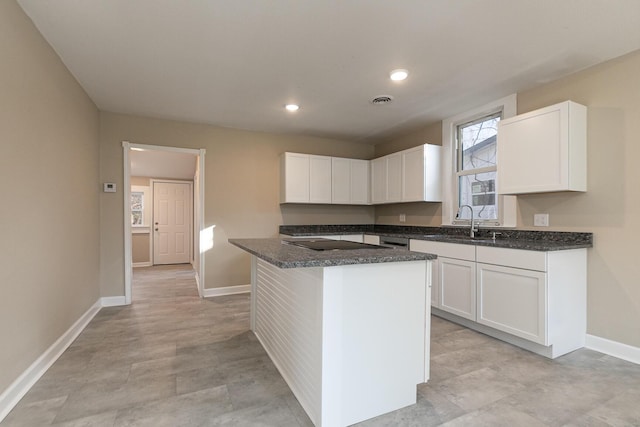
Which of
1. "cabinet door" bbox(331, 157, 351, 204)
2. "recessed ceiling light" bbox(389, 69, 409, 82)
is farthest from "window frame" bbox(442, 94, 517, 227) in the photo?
"cabinet door" bbox(331, 157, 351, 204)

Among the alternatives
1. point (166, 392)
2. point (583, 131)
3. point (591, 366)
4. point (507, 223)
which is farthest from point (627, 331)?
point (166, 392)

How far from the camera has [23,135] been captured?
191 cm

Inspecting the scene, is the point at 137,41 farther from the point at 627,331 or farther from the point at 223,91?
the point at 627,331

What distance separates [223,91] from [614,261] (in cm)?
371

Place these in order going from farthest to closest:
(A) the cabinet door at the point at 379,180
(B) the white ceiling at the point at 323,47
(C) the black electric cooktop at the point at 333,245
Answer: (A) the cabinet door at the point at 379,180
(C) the black electric cooktop at the point at 333,245
(B) the white ceiling at the point at 323,47

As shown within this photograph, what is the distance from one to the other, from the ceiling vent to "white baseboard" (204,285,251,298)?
118 inches

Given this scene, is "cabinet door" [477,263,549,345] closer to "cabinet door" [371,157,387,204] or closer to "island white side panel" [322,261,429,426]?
"island white side panel" [322,261,429,426]

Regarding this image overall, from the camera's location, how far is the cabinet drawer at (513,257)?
7.70 feet

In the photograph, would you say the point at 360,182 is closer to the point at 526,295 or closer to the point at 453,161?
the point at 453,161

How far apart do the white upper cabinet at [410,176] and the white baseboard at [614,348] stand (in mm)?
2054

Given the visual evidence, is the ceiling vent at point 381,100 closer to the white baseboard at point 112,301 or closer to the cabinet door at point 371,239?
the cabinet door at point 371,239

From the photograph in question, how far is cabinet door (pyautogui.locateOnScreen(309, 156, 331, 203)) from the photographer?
461cm

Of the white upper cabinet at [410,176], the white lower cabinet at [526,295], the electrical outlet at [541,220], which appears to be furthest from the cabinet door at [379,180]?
the electrical outlet at [541,220]

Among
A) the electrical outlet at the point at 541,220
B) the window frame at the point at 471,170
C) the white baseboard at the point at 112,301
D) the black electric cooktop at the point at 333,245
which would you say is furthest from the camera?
the white baseboard at the point at 112,301
